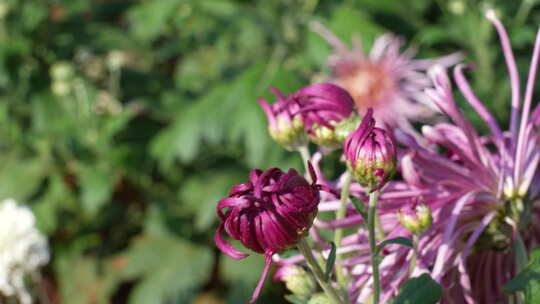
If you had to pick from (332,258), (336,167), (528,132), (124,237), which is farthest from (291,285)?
(124,237)

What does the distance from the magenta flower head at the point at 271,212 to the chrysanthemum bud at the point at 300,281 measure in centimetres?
12

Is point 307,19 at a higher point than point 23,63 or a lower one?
higher

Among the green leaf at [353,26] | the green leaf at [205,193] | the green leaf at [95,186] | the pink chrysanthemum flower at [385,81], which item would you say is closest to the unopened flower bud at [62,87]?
the green leaf at [95,186]

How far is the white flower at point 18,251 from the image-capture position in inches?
58.1

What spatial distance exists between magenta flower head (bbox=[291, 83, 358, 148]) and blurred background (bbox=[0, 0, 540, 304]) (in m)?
0.97

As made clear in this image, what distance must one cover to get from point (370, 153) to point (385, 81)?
0.84m

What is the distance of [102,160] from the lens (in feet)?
6.82

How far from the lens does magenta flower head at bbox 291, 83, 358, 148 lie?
0.52m

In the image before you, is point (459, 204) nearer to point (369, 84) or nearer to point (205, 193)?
point (369, 84)

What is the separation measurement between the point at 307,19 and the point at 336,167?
0.54 m

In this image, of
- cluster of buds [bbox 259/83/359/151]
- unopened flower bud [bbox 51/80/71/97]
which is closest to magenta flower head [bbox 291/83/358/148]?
cluster of buds [bbox 259/83/359/151]

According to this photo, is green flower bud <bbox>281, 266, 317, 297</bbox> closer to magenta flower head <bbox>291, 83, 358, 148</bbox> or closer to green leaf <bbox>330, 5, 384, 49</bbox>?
magenta flower head <bbox>291, 83, 358, 148</bbox>

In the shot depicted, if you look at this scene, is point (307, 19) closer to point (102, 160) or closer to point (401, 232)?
point (102, 160)

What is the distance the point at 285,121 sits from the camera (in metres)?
0.55
